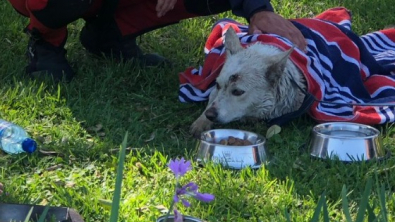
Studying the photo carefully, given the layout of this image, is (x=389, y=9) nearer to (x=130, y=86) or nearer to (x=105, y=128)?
(x=130, y=86)

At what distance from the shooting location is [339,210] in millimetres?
2896

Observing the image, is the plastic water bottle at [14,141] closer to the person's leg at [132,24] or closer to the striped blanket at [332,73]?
the striped blanket at [332,73]

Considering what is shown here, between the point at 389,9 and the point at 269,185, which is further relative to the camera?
the point at 389,9

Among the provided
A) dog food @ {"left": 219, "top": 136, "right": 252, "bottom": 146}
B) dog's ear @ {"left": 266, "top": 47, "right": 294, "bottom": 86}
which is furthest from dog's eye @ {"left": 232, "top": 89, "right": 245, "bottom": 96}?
dog food @ {"left": 219, "top": 136, "right": 252, "bottom": 146}

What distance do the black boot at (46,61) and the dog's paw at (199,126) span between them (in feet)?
3.11

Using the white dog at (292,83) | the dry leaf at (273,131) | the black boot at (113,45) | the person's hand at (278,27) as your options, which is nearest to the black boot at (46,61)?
the black boot at (113,45)

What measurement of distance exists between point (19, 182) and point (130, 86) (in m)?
1.48

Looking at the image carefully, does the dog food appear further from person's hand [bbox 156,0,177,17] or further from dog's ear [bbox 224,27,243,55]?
person's hand [bbox 156,0,177,17]

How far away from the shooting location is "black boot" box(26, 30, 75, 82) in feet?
14.3

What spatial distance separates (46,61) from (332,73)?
1.68 metres

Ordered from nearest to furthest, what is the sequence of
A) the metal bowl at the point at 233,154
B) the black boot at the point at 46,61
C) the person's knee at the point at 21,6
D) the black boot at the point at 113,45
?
the metal bowl at the point at 233,154 < the black boot at the point at 46,61 < the person's knee at the point at 21,6 < the black boot at the point at 113,45

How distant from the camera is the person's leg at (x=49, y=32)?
13.9 ft

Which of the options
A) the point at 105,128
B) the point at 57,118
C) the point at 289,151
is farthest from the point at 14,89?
the point at 289,151

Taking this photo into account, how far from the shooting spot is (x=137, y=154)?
3.37 metres
